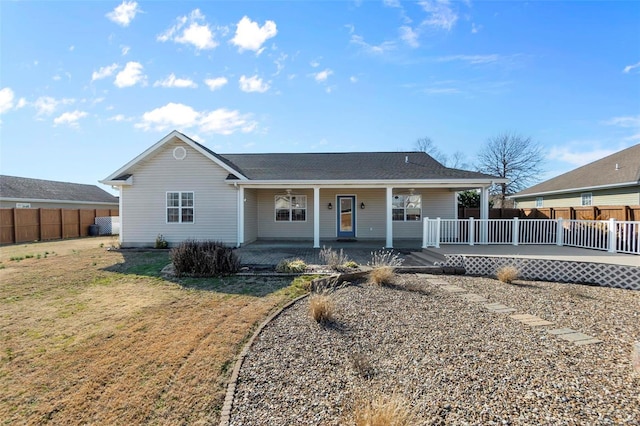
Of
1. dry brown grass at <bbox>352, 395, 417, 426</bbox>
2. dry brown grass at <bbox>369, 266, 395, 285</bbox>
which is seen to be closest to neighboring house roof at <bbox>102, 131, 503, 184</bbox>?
dry brown grass at <bbox>369, 266, 395, 285</bbox>

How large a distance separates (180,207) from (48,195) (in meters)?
17.6

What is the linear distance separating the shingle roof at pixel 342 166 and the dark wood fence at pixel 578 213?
4.67 m

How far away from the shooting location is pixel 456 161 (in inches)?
1597

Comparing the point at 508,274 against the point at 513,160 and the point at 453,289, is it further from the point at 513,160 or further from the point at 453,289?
the point at 513,160

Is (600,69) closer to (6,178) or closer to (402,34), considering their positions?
(402,34)

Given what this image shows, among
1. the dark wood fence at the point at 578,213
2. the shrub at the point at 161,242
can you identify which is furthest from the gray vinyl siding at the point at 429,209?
the shrub at the point at 161,242

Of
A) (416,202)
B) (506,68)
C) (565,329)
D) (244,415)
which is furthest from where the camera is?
(416,202)

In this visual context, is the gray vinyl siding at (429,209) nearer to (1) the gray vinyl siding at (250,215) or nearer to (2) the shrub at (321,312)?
(1) the gray vinyl siding at (250,215)

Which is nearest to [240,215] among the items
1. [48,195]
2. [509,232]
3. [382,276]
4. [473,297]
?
[382,276]

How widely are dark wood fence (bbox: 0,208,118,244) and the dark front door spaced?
17.2 metres

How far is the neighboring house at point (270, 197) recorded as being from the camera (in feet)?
41.9

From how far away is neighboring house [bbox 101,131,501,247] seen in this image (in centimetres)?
1277

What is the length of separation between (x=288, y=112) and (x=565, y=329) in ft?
46.3

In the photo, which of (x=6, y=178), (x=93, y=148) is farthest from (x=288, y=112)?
(x=6, y=178)
